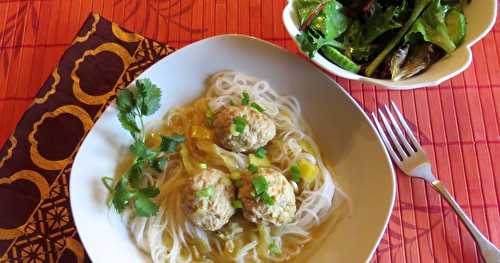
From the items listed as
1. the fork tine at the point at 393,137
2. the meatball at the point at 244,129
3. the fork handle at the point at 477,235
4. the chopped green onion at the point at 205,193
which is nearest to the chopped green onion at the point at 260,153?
the meatball at the point at 244,129

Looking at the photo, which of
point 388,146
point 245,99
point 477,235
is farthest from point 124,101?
point 477,235

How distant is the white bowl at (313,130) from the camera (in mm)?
1701

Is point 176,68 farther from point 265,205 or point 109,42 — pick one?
point 265,205

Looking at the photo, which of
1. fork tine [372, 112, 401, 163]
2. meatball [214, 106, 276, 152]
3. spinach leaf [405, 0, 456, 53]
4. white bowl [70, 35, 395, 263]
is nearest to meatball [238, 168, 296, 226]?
meatball [214, 106, 276, 152]

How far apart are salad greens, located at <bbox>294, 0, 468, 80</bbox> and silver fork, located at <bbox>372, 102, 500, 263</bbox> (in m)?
0.24

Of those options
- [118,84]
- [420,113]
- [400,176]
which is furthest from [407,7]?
[118,84]

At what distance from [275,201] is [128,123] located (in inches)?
21.1

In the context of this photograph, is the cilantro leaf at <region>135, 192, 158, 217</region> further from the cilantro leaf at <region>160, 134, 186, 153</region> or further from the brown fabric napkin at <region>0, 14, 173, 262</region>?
the brown fabric napkin at <region>0, 14, 173, 262</region>

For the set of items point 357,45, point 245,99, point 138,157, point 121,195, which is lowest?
point 121,195

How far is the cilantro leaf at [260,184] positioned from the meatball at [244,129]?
0.16 metres

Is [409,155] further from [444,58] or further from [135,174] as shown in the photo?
[135,174]

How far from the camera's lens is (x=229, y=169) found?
179 centimetres

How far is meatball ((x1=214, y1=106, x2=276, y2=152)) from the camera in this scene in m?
1.73

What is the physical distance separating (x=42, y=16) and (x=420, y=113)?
5.13 feet
